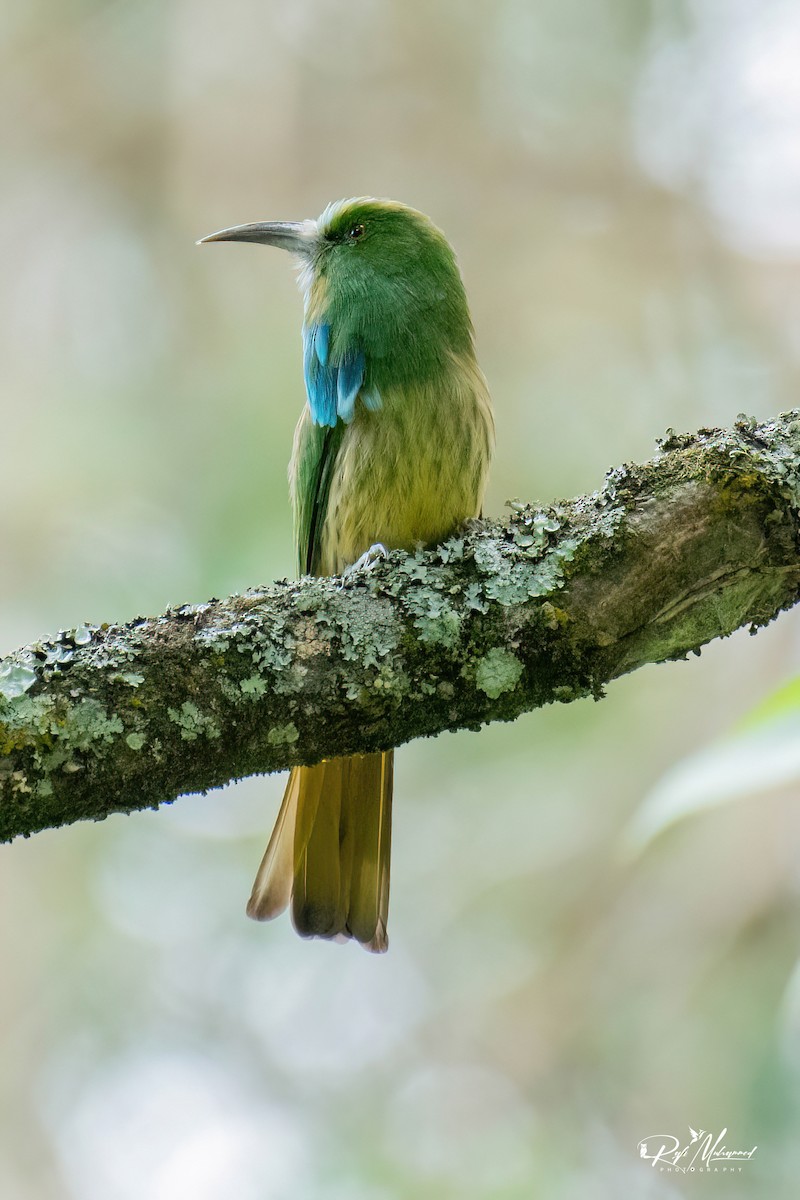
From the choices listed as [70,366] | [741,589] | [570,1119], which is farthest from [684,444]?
[70,366]

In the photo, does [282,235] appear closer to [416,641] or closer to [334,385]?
[334,385]

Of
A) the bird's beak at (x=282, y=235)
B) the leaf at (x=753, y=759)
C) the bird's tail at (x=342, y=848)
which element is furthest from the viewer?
the bird's beak at (x=282, y=235)

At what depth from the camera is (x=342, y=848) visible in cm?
289

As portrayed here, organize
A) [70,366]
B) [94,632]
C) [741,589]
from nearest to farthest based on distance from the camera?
1. [94,632]
2. [741,589]
3. [70,366]

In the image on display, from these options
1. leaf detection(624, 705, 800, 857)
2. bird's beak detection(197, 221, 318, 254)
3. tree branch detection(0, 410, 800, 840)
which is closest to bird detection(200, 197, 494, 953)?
bird's beak detection(197, 221, 318, 254)

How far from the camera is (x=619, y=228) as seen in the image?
5602 mm

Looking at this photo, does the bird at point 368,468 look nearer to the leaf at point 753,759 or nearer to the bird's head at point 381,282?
the bird's head at point 381,282

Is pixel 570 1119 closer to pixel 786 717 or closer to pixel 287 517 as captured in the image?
pixel 287 517

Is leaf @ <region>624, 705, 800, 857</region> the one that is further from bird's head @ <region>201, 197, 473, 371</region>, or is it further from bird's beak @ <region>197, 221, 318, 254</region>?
bird's beak @ <region>197, 221, 318, 254</region>

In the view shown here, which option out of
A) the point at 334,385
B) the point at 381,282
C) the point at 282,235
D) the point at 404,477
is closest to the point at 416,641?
the point at 404,477

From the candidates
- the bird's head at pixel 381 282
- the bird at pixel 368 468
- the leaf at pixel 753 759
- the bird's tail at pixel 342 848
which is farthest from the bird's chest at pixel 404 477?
the leaf at pixel 753 759

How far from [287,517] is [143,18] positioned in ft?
9.11

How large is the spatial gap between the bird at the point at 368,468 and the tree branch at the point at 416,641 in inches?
22.0

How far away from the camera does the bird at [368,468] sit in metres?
2.87
